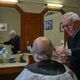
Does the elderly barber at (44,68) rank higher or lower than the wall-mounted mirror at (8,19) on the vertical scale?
lower

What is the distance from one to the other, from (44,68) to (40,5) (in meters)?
3.03

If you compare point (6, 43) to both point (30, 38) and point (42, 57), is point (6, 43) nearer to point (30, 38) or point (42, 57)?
point (30, 38)

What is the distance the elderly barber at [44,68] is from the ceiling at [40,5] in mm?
2730

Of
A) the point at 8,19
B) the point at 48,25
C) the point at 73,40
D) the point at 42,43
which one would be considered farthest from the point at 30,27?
the point at 42,43

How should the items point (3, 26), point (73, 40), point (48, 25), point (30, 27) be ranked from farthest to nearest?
point (48, 25) → point (30, 27) → point (3, 26) → point (73, 40)

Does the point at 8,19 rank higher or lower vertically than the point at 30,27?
higher

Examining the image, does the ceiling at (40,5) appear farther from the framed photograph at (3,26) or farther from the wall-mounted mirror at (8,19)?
the framed photograph at (3,26)

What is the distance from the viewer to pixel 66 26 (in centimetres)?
215

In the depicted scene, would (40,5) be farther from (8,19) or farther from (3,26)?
(3,26)

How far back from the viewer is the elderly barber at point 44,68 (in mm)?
1626

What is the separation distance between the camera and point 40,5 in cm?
454

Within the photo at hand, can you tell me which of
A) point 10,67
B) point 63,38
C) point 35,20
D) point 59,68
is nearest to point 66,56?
point 59,68

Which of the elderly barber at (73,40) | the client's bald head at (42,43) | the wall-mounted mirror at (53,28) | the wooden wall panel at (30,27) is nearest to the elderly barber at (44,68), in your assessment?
the client's bald head at (42,43)

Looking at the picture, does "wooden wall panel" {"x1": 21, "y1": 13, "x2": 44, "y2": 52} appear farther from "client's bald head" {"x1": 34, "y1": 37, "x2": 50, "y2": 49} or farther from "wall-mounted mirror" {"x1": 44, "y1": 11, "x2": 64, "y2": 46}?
"client's bald head" {"x1": 34, "y1": 37, "x2": 50, "y2": 49}
